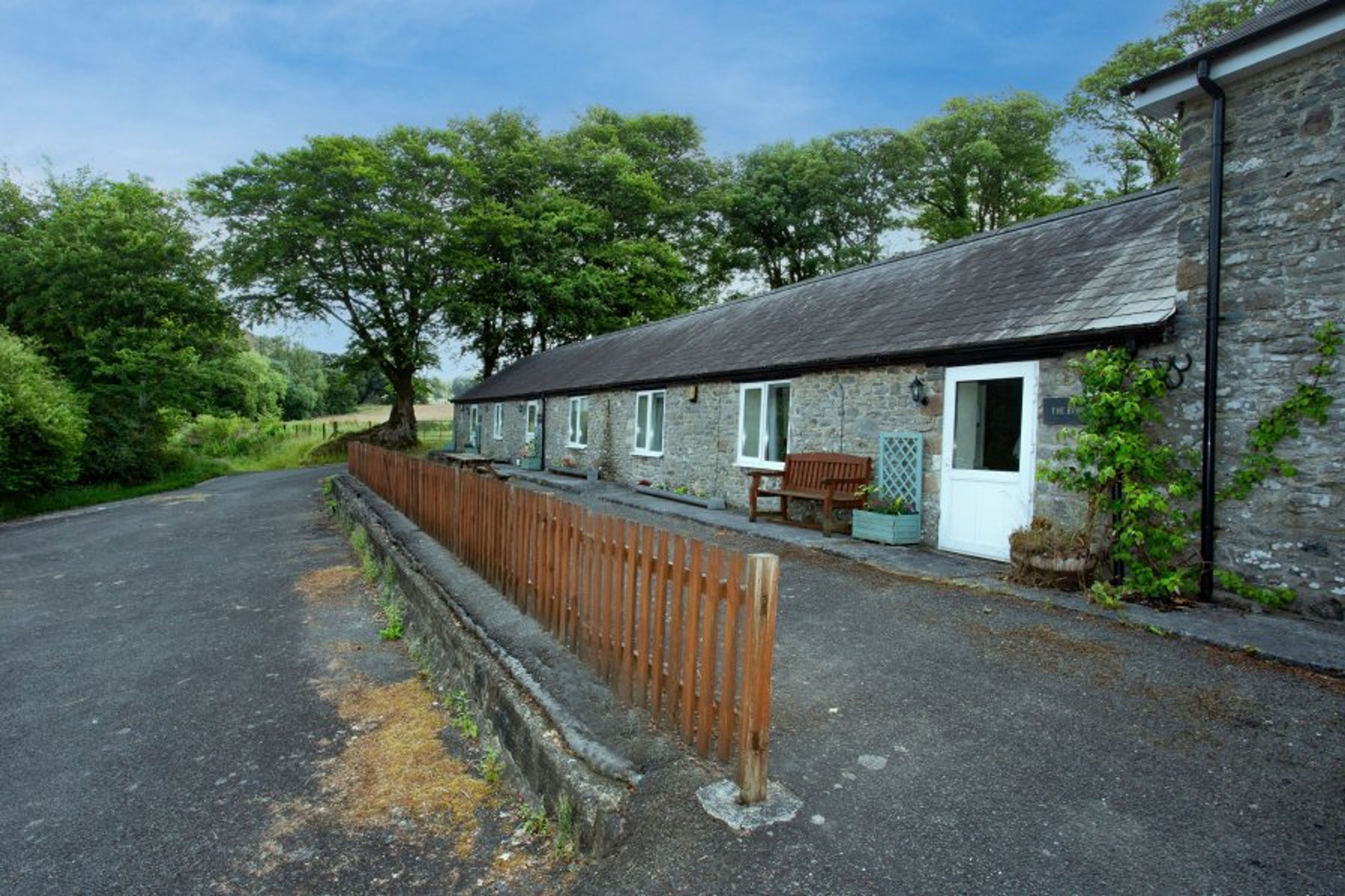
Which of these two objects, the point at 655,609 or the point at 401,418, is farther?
the point at 401,418

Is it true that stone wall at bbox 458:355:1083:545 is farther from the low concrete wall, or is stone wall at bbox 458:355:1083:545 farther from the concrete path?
the concrete path

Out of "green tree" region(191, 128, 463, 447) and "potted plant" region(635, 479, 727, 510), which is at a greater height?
"green tree" region(191, 128, 463, 447)

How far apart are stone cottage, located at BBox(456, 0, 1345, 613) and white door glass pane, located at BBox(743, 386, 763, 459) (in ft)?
0.10

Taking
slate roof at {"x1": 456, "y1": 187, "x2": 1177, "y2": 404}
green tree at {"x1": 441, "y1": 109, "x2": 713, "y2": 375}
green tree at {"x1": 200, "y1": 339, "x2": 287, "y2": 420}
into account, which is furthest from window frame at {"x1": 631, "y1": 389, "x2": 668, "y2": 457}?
green tree at {"x1": 200, "y1": 339, "x2": 287, "y2": 420}

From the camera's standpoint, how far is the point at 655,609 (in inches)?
130

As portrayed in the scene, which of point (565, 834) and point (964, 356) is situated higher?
point (964, 356)

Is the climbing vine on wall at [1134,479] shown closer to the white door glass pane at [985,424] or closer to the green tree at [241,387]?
the white door glass pane at [985,424]

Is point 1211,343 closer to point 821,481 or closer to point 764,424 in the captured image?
point 821,481

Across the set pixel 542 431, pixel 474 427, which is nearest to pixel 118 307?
pixel 474 427

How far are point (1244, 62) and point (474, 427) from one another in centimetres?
2719

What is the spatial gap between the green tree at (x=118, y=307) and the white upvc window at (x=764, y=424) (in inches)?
784

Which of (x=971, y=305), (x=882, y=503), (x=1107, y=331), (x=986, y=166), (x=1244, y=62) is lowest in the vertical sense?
(x=882, y=503)

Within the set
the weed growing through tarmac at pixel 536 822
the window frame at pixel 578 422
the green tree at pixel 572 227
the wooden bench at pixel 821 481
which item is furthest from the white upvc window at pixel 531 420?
the weed growing through tarmac at pixel 536 822

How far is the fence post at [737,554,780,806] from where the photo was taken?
2547 mm
